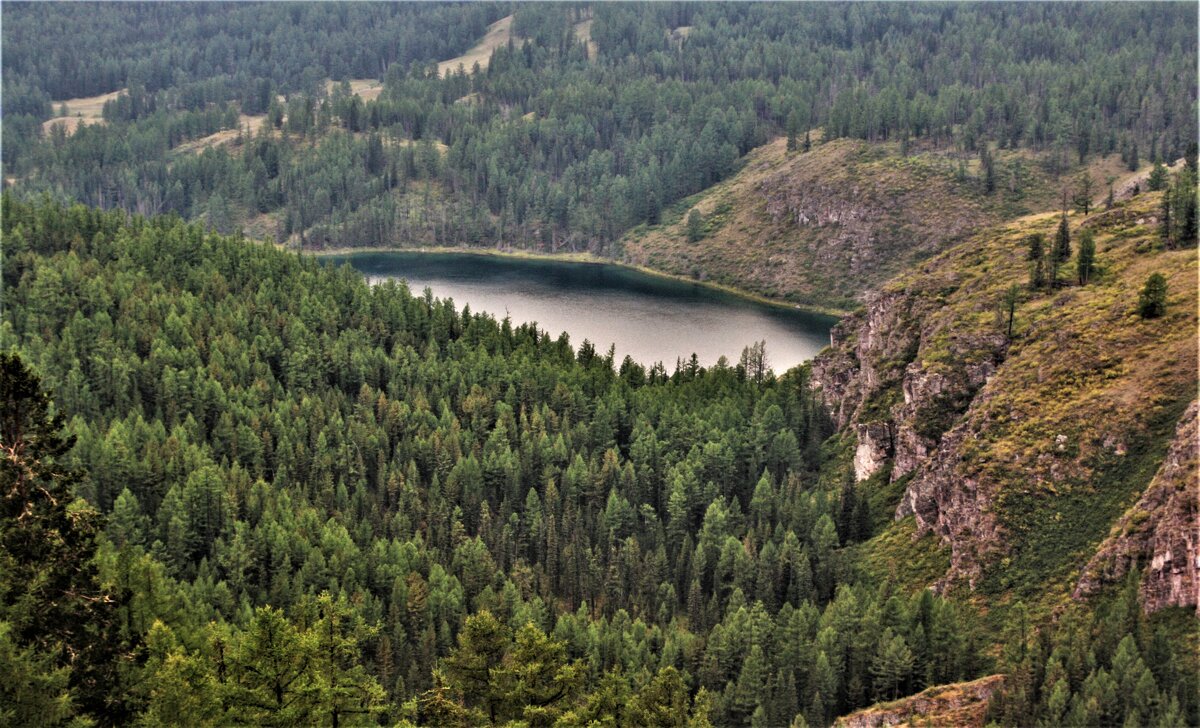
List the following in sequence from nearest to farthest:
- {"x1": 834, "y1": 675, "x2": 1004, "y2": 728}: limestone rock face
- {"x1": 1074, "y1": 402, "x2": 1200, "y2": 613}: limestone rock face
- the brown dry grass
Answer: {"x1": 834, "y1": 675, "x2": 1004, "y2": 728}: limestone rock face → {"x1": 1074, "y1": 402, "x2": 1200, "y2": 613}: limestone rock face → the brown dry grass

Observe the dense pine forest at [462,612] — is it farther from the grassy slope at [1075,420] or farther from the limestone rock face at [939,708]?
the grassy slope at [1075,420]

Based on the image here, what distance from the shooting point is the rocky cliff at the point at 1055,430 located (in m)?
152

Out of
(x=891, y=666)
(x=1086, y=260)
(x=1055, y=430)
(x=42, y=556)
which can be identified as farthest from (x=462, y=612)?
(x=1086, y=260)

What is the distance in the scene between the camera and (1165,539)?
13588 centimetres

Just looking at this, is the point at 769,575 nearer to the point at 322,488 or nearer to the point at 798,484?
the point at 798,484

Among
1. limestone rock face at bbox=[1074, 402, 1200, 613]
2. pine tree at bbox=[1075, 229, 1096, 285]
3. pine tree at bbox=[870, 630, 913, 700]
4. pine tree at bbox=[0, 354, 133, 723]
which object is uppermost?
pine tree at bbox=[0, 354, 133, 723]

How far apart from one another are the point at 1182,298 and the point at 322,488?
120217 millimetres

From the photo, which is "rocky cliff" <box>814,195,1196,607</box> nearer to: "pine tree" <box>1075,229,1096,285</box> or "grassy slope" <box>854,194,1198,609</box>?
"grassy slope" <box>854,194,1198,609</box>

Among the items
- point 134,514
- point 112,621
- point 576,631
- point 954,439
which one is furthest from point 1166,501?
point 134,514

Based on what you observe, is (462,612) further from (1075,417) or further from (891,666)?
(1075,417)

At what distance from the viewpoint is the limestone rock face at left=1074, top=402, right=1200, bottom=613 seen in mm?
132625

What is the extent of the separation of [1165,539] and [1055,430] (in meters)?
29.9

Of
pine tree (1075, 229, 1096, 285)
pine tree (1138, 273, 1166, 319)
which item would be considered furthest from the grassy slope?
pine tree (1075, 229, 1096, 285)

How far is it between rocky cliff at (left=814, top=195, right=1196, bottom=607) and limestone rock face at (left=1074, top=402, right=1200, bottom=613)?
8.9 inches
